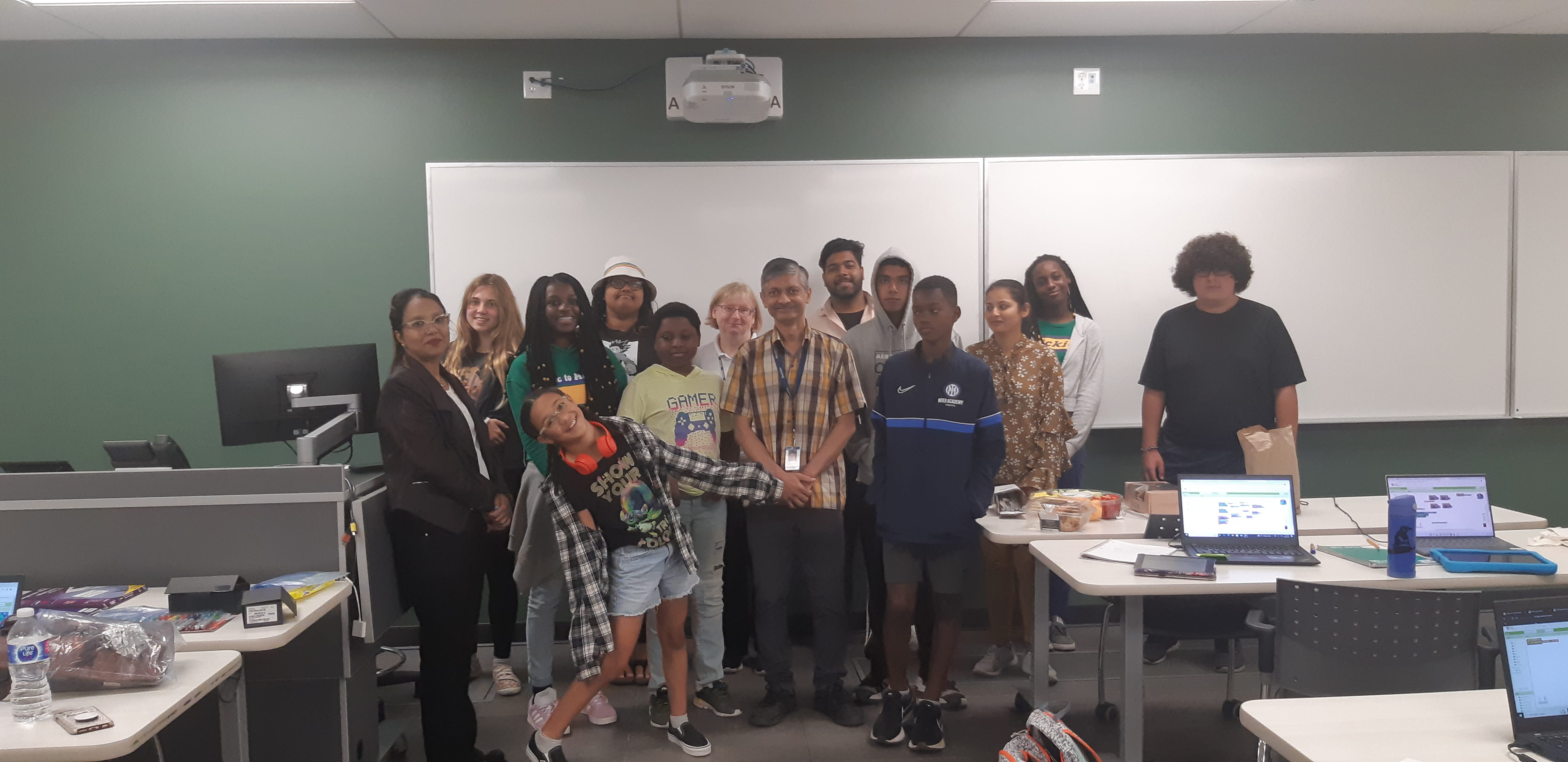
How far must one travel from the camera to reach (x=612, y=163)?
400 centimetres

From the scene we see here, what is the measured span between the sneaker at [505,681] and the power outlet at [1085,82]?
3.70m

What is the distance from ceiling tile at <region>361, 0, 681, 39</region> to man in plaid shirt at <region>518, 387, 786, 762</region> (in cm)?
180

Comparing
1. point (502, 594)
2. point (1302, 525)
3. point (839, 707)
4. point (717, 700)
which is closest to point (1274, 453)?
point (1302, 525)

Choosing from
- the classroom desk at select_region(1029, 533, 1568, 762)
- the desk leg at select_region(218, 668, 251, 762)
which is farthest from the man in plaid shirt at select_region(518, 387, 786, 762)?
the classroom desk at select_region(1029, 533, 1568, 762)

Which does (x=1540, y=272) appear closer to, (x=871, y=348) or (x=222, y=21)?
(x=871, y=348)

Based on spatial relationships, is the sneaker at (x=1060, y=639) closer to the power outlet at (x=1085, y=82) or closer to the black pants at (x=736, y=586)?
the black pants at (x=736, y=586)

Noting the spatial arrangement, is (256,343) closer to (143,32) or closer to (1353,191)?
(143,32)

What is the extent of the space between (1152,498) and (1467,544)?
2.90 ft

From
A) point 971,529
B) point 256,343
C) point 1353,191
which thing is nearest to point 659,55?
point 256,343

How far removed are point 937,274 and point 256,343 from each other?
3236 millimetres

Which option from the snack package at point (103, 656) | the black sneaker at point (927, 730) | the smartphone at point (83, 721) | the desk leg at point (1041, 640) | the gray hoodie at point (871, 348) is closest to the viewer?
the smartphone at point (83, 721)

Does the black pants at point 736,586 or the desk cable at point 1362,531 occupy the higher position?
the desk cable at point 1362,531

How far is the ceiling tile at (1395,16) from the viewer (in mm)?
3773

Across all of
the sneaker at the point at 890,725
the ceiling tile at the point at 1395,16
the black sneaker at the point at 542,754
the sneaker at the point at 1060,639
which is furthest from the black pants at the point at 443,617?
the ceiling tile at the point at 1395,16
